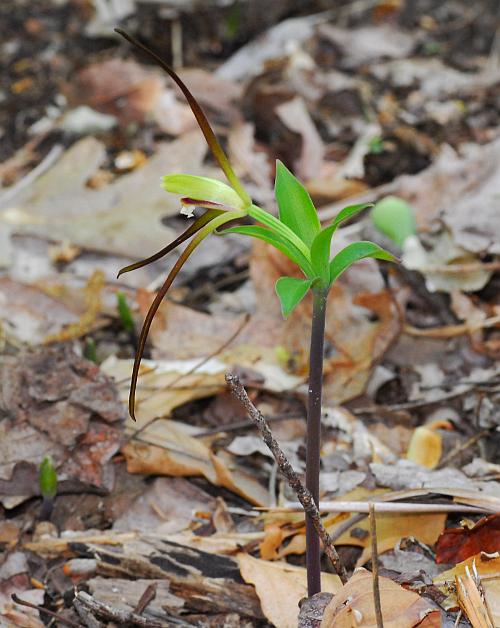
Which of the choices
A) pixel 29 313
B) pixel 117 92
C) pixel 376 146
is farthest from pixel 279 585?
pixel 117 92

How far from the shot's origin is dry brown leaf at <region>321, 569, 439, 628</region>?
1349 millimetres

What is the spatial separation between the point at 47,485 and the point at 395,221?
1527 mm

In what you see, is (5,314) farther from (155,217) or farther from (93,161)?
(93,161)

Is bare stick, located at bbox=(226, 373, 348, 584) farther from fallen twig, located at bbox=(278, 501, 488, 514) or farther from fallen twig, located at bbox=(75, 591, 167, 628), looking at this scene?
fallen twig, located at bbox=(75, 591, 167, 628)

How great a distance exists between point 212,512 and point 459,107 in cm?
284

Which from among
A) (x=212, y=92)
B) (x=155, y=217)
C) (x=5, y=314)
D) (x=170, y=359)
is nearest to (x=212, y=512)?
(x=170, y=359)

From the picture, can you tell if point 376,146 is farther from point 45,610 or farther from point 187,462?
point 45,610

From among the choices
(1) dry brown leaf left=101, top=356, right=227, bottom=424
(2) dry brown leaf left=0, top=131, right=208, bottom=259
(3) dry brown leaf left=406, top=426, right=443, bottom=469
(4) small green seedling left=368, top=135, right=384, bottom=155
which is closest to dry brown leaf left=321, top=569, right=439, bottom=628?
(3) dry brown leaf left=406, top=426, right=443, bottom=469

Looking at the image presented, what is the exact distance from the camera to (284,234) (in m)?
1.32

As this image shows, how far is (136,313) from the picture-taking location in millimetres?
2779

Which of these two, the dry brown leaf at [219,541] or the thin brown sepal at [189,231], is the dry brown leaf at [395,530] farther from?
the thin brown sepal at [189,231]

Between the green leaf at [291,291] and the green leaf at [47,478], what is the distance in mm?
899

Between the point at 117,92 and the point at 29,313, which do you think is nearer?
the point at 29,313

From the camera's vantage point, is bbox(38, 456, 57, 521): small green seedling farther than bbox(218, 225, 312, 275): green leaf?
Yes
